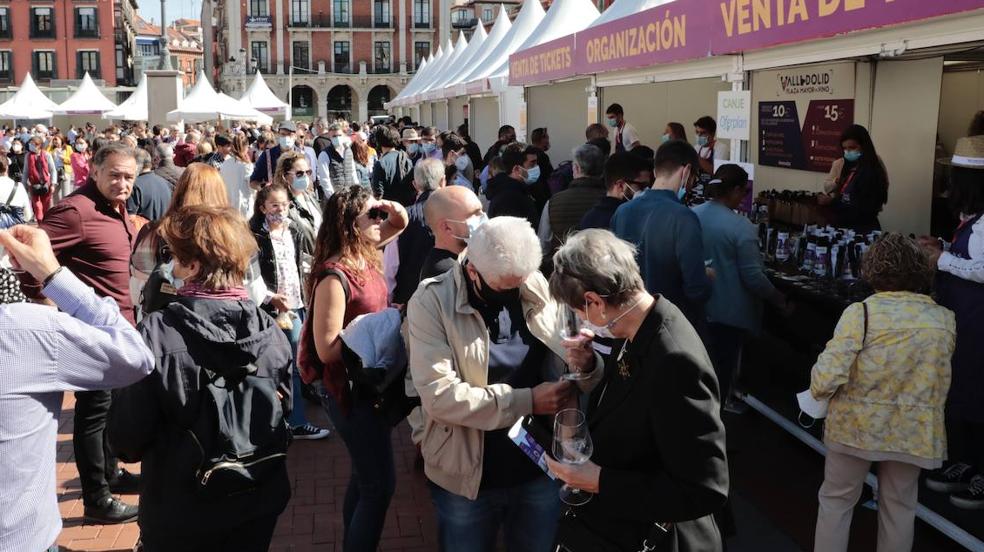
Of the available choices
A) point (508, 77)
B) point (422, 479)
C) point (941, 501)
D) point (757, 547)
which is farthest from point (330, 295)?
point (508, 77)

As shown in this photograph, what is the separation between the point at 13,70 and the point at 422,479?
68054 millimetres

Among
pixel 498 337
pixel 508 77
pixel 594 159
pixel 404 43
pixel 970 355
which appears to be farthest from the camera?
pixel 404 43

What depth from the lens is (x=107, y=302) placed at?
249 centimetres

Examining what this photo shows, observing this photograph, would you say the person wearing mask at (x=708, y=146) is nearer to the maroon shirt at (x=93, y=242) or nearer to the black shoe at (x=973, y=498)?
the black shoe at (x=973, y=498)

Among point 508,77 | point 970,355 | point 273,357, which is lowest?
point 970,355

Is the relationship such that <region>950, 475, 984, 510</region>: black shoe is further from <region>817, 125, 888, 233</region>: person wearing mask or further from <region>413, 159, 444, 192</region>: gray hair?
<region>413, 159, 444, 192</region>: gray hair

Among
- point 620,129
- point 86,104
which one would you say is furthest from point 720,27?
point 86,104

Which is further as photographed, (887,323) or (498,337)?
(887,323)

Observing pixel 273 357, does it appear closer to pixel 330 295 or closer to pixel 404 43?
pixel 330 295

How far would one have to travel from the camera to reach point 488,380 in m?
2.83

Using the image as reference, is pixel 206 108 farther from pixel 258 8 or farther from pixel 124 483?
pixel 258 8

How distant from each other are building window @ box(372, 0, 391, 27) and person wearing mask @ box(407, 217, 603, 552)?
77.1 meters

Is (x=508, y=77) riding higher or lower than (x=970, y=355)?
higher

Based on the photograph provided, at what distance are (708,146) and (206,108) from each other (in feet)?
47.4
